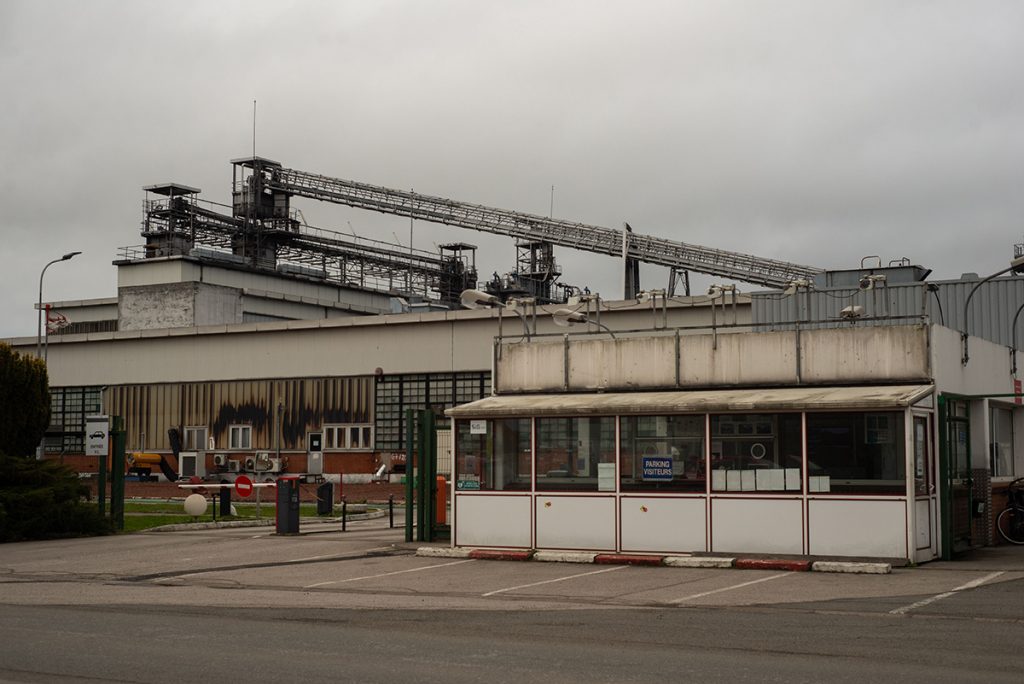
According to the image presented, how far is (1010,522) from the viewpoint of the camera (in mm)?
→ 23984

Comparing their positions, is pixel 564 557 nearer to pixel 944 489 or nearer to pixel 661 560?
pixel 661 560

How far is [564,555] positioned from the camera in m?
21.8

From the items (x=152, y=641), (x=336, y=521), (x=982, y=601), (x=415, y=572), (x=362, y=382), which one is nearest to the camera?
(x=152, y=641)

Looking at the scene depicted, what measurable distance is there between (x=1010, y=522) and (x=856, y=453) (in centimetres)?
588

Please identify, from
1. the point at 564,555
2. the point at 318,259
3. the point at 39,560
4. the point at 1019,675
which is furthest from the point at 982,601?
the point at 318,259

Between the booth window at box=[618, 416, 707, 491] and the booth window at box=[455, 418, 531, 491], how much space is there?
200cm

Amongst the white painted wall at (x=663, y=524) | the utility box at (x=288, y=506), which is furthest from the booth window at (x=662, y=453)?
the utility box at (x=288, y=506)

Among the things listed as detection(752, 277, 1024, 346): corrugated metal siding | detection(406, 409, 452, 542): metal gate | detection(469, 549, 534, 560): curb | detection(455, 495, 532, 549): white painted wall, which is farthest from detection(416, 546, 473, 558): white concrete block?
detection(752, 277, 1024, 346): corrugated metal siding

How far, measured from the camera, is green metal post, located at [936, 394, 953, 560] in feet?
67.5

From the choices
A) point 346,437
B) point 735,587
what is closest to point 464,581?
point 735,587

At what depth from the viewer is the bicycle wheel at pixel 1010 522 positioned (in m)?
23.9

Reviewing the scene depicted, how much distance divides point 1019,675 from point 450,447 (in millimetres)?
15760

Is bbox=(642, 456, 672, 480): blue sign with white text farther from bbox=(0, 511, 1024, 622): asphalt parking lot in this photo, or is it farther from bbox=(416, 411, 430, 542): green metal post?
bbox=(416, 411, 430, 542): green metal post

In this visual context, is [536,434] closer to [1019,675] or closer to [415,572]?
[415,572]
